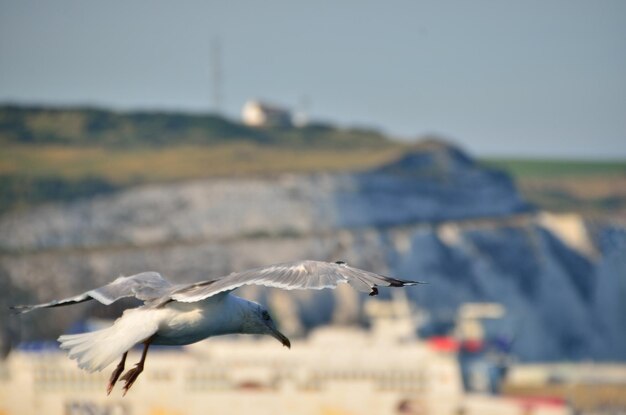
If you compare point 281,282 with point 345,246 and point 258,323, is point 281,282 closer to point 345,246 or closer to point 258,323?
point 258,323

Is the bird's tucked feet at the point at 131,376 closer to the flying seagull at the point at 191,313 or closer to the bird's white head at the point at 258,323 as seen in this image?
the flying seagull at the point at 191,313

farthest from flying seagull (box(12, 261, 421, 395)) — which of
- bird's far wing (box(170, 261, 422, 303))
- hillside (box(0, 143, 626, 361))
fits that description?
hillside (box(0, 143, 626, 361))

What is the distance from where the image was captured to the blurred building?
309 ft

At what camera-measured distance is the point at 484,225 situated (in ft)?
647

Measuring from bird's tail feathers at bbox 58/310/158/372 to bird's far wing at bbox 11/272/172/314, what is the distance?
1.21 ft

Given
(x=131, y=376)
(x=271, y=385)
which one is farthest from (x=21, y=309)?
(x=271, y=385)

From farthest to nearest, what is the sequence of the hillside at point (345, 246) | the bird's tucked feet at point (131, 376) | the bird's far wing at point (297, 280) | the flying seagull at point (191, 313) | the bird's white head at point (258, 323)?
1. the hillside at point (345, 246)
2. the bird's white head at point (258, 323)
3. the bird's tucked feet at point (131, 376)
4. the flying seagull at point (191, 313)
5. the bird's far wing at point (297, 280)

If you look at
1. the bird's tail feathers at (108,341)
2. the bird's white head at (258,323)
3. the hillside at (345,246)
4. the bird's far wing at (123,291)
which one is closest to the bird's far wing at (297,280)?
the bird's tail feathers at (108,341)

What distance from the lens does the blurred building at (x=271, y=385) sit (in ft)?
309

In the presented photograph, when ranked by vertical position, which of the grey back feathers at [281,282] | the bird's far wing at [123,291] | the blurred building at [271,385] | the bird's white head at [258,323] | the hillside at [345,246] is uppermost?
the grey back feathers at [281,282]

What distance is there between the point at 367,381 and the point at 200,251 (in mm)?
84637

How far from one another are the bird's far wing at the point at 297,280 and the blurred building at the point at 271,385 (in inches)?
2642

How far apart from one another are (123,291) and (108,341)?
5.07 ft

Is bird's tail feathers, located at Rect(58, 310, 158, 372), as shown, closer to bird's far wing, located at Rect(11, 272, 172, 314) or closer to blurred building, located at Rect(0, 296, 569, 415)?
bird's far wing, located at Rect(11, 272, 172, 314)
